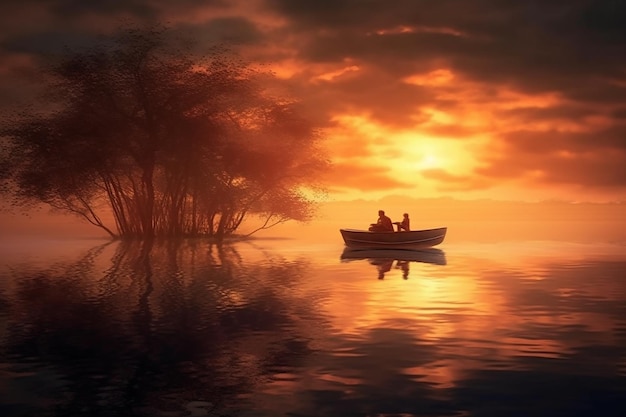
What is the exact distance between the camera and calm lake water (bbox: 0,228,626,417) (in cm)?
1041

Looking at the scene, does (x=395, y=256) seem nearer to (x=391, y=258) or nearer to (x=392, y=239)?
(x=391, y=258)

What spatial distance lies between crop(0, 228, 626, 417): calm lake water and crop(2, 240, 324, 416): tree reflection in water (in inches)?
1.6

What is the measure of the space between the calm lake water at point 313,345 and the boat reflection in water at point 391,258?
193 inches

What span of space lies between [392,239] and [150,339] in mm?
33675

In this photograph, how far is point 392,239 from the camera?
4806 centimetres

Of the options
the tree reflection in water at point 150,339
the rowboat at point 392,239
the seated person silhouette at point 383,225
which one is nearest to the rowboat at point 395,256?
the rowboat at point 392,239

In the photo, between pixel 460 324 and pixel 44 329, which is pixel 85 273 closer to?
pixel 44 329

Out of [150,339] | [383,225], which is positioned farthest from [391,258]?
[150,339]

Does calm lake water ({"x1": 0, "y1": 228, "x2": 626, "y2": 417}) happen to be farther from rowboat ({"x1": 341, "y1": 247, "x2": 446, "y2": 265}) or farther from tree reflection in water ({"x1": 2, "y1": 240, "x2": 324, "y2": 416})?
rowboat ({"x1": 341, "y1": 247, "x2": 446, "y2": 265})

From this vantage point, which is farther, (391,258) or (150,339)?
(391,258)

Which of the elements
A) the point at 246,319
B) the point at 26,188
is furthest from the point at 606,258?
the point at 26,188

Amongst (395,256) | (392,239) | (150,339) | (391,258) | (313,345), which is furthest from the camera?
(392,239)

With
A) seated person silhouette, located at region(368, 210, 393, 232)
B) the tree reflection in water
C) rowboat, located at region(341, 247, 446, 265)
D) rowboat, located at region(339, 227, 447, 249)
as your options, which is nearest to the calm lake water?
the tree reflection in water

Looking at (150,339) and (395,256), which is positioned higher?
(395,256)
